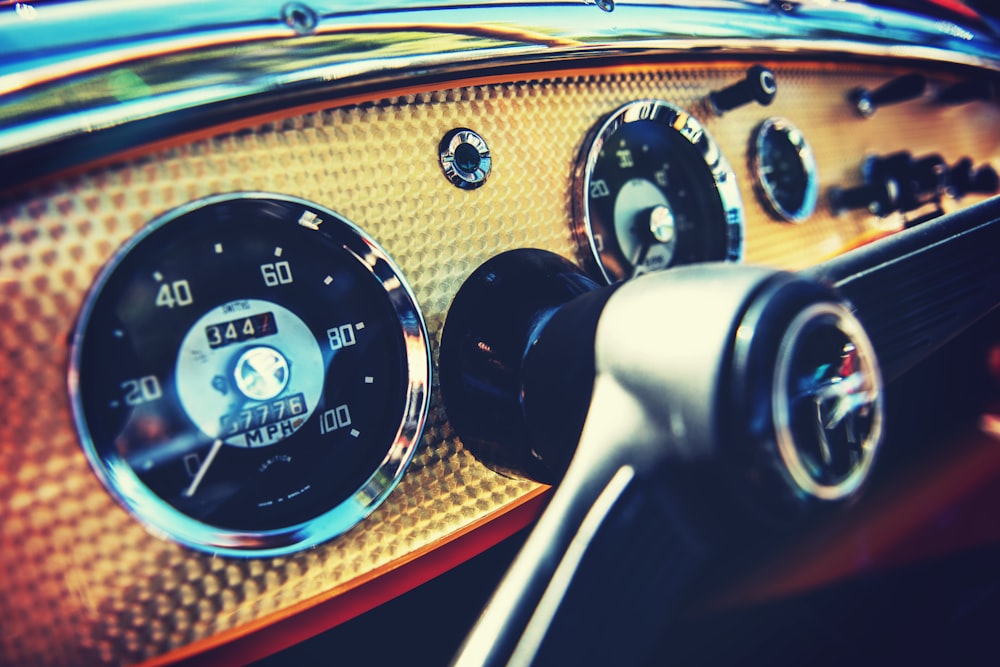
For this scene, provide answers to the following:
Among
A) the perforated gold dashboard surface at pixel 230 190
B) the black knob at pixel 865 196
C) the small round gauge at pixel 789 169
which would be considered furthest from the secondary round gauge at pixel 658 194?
the black knob at pixel 865 196

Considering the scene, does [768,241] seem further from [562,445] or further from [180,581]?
[180,581]

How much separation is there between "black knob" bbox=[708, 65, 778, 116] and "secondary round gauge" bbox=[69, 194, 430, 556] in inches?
34.7

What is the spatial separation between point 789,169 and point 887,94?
0.45 m

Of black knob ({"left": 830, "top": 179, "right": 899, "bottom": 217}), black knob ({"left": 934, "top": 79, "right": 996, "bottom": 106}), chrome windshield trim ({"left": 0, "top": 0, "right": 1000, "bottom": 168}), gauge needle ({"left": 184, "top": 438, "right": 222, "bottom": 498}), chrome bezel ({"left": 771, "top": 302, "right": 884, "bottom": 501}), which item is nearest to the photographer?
chrome bezel ({"left": 771, "top": 302, "right": 884, "bottom": 501})

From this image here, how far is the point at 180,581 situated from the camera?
79 centimetres

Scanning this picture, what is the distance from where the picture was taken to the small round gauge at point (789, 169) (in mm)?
1582

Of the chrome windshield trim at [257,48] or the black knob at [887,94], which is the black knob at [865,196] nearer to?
the black knob at [887,94]

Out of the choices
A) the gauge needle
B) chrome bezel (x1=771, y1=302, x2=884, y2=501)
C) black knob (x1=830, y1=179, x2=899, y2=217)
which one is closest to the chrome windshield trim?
the gauge needle

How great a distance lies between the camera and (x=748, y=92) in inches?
54.1

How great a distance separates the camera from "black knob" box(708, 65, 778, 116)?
1.36 meters

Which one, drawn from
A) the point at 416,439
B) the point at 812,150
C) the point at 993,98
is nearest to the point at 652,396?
the point at 416,439

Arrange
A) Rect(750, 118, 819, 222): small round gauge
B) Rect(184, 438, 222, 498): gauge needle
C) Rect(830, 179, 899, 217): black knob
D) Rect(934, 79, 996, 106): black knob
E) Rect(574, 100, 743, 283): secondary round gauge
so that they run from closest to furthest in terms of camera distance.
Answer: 1. Rect(184, 438, 222, 498): gauge needle
2. Rect(574, 100, 743, 283): secondary round gauge
3. Rect(750, 118, 819, 222): small round gauge
4. Rect(830, 179, 899, 217): black knob
5. Rect(934, 79, 996, 106): black knob

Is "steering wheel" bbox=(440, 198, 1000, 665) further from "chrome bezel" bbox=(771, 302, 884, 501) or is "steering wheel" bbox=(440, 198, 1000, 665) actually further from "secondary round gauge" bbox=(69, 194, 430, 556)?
"secondary round gauge" bbox=(69, 194, 430, 556)

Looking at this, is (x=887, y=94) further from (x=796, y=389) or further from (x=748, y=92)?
(x=796, y=389)
